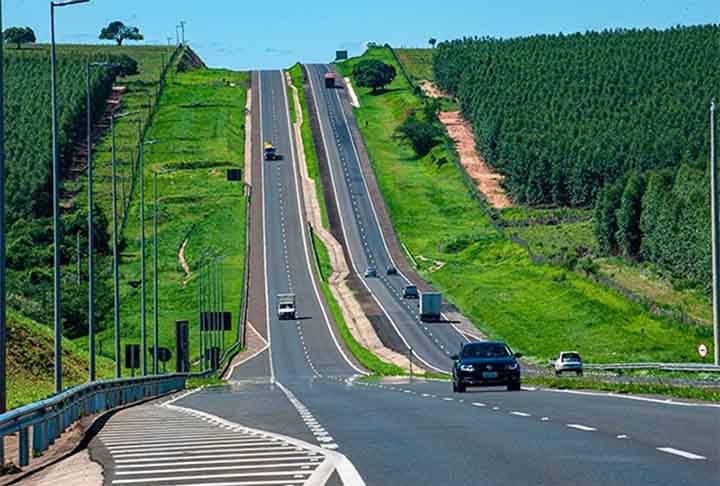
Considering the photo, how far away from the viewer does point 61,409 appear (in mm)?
33844

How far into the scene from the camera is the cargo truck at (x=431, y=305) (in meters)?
132

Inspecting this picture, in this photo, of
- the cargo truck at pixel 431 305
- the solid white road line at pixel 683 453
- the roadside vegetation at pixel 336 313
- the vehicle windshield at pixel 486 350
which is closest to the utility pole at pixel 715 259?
the vehicle windshield at pixel 486 350

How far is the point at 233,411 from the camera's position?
4116 cm

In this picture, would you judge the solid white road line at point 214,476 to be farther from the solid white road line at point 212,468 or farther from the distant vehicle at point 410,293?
the distant vehicle at point 410,293

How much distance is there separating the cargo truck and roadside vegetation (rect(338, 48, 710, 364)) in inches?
116

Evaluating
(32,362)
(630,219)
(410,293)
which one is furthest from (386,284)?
(32,362)

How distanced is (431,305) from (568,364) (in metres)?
50.4

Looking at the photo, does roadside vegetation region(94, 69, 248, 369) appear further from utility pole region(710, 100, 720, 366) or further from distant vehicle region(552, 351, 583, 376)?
utility pole region(710, 100, 720, 366)

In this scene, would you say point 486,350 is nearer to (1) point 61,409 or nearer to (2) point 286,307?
(1) point 61,409

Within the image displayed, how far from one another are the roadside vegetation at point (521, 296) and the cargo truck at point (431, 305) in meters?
2.94

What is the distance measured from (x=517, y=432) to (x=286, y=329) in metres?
113

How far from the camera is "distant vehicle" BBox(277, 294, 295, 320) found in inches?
5561

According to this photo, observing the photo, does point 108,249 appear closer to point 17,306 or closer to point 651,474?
point 17,306

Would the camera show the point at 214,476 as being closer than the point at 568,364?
Yes
